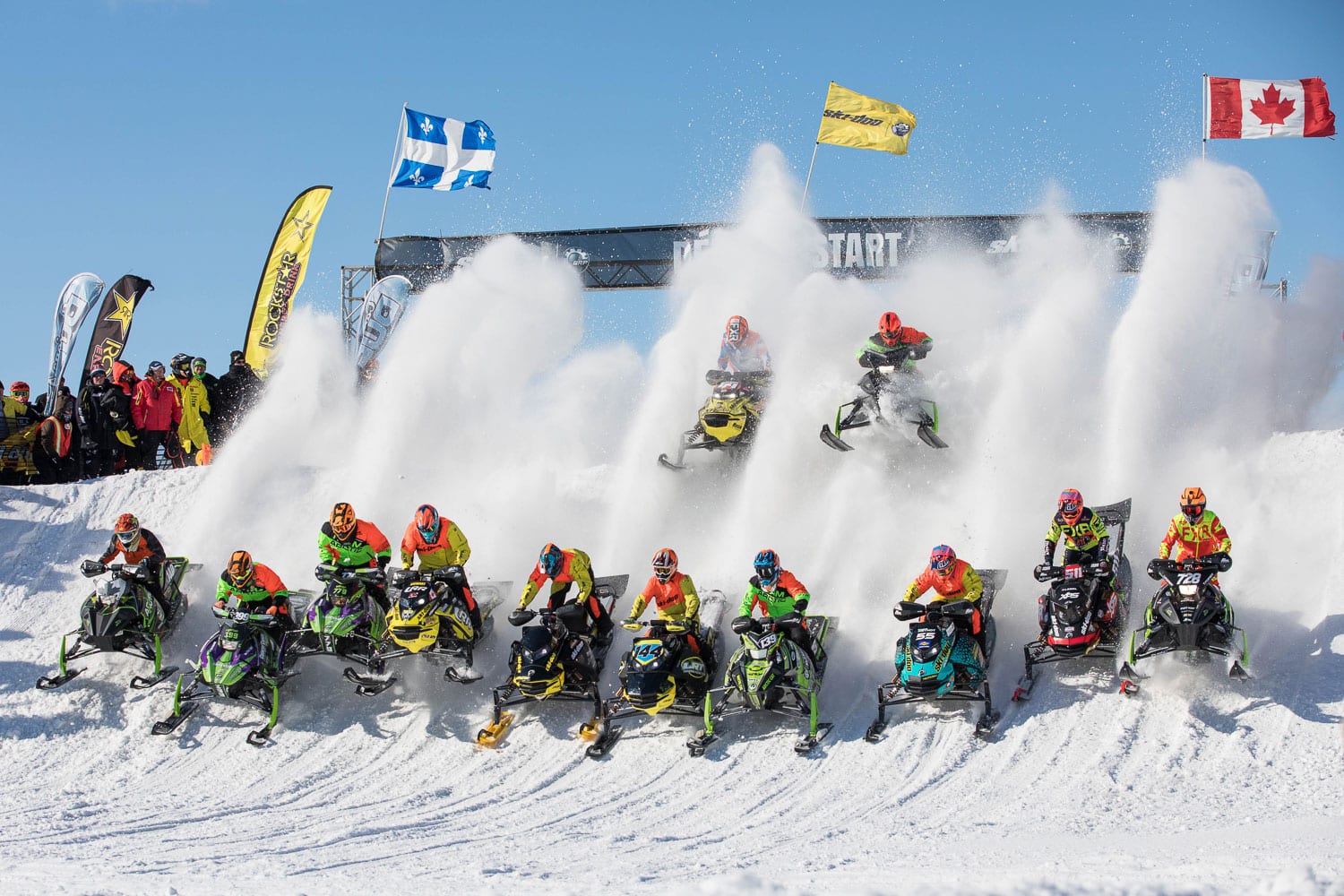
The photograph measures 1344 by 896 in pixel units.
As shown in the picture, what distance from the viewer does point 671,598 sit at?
40.5ft

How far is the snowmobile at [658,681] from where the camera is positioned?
11219 mm

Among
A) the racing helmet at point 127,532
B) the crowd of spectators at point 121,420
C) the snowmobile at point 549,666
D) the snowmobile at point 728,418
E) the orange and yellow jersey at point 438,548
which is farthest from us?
the crowd of spectators at point 121,420

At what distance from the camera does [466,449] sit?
18.2 meters

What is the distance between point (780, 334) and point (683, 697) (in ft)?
26.4

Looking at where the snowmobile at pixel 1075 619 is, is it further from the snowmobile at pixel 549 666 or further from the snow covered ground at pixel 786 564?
the snowmobile at pixel 549 666

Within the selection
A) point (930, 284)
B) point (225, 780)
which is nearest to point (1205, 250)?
point (930, 284)

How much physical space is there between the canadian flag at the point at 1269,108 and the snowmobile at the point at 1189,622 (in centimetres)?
1146

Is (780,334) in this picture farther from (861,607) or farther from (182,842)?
(182,842)

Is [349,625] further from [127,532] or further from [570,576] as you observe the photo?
[127,532]

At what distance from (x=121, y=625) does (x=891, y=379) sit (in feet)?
31.9

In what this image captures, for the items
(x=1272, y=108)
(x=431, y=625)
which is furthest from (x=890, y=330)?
(x=1272, y=108)

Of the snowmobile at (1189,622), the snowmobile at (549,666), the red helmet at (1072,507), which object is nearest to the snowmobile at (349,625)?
the snowmobile at (549,666)

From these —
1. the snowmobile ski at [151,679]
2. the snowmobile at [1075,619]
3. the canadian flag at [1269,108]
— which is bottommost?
the snowmobile ski at [151,679]

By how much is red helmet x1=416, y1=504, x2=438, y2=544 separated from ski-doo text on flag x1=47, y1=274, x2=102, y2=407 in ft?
33.5
